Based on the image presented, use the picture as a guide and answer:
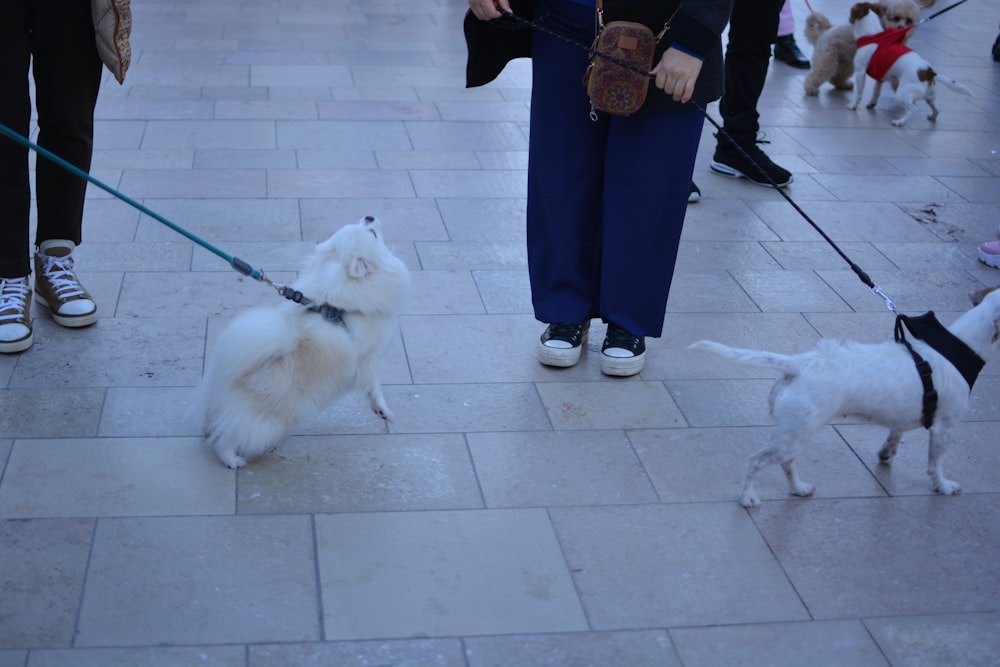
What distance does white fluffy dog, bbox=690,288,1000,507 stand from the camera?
2.93 metres

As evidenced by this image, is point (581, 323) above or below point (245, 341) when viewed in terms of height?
below

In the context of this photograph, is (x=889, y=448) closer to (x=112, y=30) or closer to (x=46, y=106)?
(x=112, y=30)

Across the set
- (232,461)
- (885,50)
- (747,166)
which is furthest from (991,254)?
(232,461)

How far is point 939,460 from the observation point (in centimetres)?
321

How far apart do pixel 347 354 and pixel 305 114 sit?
12.3 ft

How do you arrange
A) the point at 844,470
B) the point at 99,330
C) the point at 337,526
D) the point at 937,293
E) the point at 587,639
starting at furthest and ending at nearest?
1. the point at 937,293
2. the point at 99,330
3. the point at 844,470
4. the point at 337,526
5. the point at 587,639

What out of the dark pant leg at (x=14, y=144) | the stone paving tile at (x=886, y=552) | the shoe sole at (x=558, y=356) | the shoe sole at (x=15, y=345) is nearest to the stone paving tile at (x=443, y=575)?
the stone paving tile at (x=886, y=552)

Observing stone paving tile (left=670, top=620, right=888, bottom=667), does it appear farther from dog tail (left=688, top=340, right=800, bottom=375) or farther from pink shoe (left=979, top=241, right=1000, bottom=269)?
pink shoe (left=979, top=241, right=1000, bottom=269)

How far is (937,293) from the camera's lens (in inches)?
185

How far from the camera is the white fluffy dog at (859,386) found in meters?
2.93

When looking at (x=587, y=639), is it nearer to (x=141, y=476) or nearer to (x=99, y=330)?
(x=141, y=476)

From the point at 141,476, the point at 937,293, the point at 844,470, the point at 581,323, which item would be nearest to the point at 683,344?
the point at 581,323

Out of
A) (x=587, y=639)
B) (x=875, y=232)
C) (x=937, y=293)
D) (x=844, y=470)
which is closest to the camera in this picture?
(x=587, y=639)

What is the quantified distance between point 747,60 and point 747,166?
59cm
